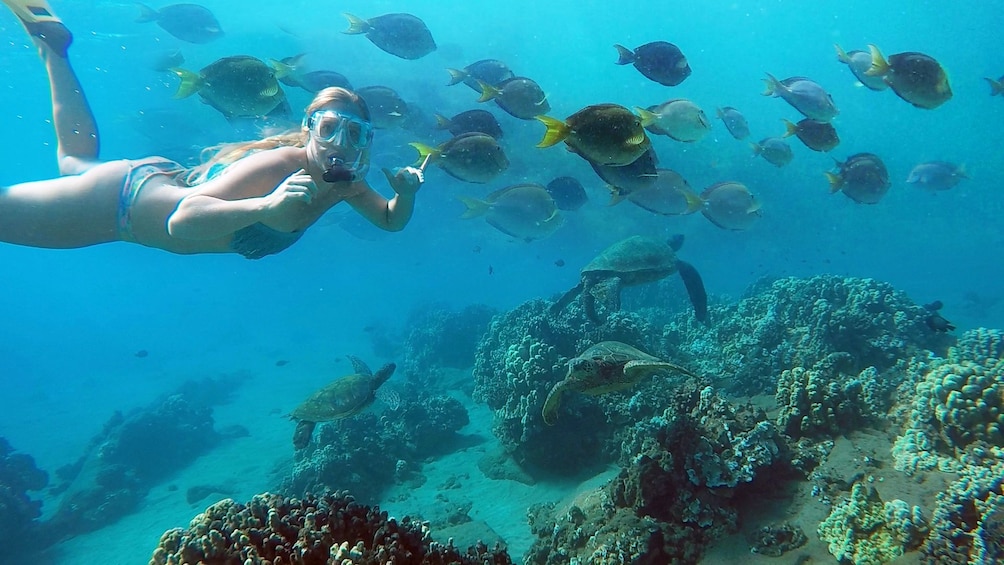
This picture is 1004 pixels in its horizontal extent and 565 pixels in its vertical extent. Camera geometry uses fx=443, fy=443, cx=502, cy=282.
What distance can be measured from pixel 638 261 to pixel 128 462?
1744 cm

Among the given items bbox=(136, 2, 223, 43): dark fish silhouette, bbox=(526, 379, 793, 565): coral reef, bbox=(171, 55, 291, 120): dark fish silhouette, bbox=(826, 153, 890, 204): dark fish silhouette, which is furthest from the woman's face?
bbox=(136, 2, 223, 43): dark fish silhouette

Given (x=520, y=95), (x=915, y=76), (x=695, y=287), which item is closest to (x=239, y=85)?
(x=520, y=95)

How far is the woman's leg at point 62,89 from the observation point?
4.40 meters

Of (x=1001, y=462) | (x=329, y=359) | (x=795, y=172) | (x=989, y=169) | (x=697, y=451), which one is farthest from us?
(x=989, y=169)

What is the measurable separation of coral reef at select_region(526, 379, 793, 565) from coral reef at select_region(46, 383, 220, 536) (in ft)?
42.7

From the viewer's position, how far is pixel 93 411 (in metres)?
25.6

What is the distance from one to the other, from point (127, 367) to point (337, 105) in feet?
172

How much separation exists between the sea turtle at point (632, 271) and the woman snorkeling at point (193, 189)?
5.56 meters

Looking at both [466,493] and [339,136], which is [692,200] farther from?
[466,493]

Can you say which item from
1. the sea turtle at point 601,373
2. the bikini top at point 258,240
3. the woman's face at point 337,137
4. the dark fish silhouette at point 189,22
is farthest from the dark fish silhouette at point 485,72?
the dark fish silhouette at point 189,22

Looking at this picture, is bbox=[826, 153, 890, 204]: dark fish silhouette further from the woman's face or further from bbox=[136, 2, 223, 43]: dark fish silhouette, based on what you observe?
bbox=[136, 2, 223, 43]: dark fish silhouette

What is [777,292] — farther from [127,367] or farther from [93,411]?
[127,367]

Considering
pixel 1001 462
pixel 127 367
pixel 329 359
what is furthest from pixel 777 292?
pixel 127 367

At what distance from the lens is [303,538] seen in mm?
2859
